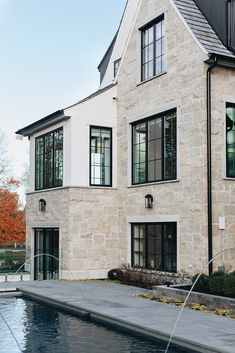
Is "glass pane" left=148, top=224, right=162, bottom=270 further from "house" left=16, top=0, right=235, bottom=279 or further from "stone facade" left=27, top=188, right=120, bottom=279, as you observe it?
"stone facade" left=27, top=188, right=120, bottom=279

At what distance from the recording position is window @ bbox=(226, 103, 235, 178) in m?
14.9

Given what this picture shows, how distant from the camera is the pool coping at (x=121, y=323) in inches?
313

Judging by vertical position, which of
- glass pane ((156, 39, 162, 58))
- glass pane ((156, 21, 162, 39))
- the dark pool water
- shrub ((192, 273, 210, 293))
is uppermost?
glass pane ((156, 21, 162, 39))

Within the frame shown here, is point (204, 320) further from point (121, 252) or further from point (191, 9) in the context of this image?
point (191, 9)

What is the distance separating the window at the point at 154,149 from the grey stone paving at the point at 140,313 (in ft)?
12.4

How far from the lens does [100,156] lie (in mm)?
18766

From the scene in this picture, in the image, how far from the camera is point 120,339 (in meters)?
8.98

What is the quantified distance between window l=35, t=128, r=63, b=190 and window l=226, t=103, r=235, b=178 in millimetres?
6683

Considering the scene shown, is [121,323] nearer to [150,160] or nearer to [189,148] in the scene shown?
[189,148]

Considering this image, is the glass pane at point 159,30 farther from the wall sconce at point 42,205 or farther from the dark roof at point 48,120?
the wall sconce at point 42,205

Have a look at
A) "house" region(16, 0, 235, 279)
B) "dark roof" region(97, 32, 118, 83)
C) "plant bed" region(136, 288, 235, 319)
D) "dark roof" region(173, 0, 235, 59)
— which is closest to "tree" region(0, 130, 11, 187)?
"dark roof" region(97, 32, 118, 83)

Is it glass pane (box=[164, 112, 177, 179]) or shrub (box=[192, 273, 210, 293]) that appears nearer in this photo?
shrub (box=[192, 273, 210, 293])

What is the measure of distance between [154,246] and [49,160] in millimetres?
5976

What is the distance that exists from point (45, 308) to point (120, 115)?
853cm
